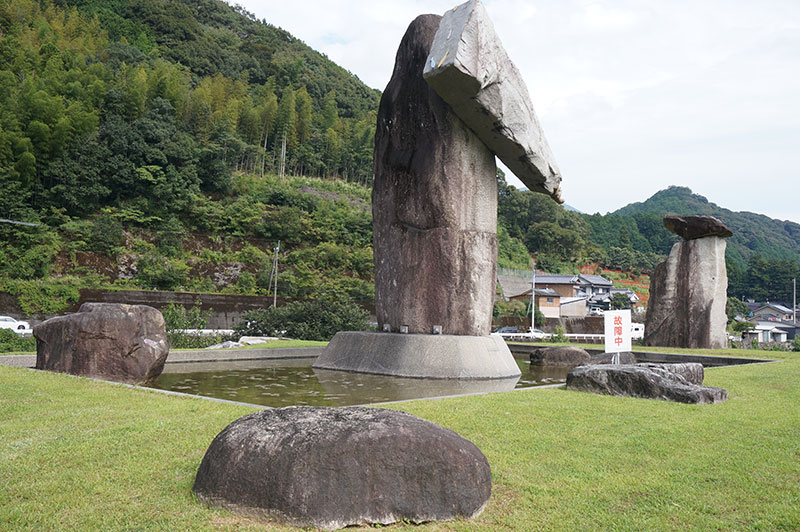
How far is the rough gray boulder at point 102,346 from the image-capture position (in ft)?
26.0

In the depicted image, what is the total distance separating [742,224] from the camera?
11344 cm

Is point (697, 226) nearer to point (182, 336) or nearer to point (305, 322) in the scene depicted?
point (305, 322)

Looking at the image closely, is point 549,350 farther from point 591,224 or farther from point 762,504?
point 591,224

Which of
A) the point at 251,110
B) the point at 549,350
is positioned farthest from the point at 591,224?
the point at 549,350

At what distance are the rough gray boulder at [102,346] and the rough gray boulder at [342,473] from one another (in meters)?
5.52

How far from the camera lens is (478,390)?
25.6 feet

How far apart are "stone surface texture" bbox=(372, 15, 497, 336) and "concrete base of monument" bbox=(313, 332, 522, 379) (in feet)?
1.07

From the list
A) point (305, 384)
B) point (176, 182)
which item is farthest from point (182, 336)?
point (176, 182)

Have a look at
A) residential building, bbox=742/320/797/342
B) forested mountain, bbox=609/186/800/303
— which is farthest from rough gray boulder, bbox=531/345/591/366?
forested mountain, bbox=609/186/800/303

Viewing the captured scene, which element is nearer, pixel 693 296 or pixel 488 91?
pixel 488 91

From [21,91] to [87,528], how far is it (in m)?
44.9

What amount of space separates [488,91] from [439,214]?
1.90 m

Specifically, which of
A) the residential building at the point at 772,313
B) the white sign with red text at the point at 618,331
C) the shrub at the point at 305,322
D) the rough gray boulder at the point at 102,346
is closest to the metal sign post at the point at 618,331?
the white sign with red text at the point at 618,331

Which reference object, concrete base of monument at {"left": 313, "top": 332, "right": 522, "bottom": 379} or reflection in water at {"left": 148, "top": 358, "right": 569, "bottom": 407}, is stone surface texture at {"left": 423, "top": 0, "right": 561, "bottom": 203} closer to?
concrete base of monument at {"left": 313, "top": 332, "right": 522, "bottom": 379}
